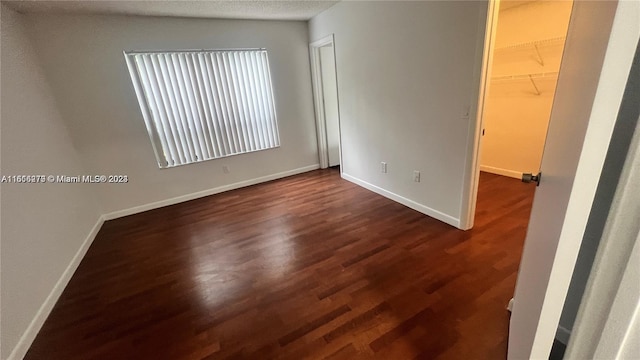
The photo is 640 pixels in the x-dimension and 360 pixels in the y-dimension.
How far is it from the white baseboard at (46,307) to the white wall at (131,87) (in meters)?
0.98

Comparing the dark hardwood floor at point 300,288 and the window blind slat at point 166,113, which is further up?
the window blind slat at point 166,113

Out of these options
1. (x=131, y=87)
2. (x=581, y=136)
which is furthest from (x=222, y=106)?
(x=581, y=136)

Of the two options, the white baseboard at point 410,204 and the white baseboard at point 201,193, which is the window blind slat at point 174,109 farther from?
the white baseboard at point 410,204

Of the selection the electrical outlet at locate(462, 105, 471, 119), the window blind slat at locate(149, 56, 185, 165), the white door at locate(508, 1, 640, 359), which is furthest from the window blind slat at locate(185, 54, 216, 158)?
the white door at locate(508, 1, 640, 359)

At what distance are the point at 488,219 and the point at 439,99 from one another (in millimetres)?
1227

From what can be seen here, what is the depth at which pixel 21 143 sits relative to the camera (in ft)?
6.61

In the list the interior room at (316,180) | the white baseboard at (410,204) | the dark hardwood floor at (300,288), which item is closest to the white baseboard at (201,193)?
the interior room at (316,180)

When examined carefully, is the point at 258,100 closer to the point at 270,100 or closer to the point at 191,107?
the point at 270,100

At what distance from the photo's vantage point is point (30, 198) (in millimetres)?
Answer: 1959

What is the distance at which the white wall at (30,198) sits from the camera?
1.65 metres

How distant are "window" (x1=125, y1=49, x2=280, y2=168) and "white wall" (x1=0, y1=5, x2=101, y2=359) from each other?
85 cm

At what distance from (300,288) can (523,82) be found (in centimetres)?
358

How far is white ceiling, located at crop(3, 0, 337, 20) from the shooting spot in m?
2.49

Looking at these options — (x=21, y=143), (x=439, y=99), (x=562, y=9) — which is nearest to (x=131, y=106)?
(x=21, y=143)
